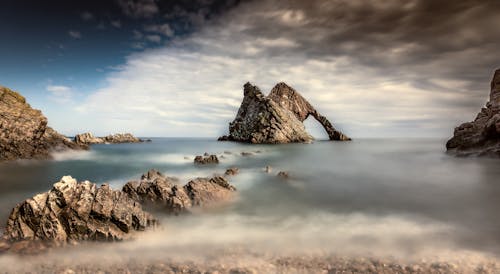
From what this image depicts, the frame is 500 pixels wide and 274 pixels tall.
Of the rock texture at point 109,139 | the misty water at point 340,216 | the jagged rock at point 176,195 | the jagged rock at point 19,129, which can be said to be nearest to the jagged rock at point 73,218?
the misty water at point 340,216

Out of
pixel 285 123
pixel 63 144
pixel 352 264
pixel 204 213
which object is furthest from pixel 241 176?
pixel 285 123

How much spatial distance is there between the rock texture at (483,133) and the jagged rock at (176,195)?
20300mm

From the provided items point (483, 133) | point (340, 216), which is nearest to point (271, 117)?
point (483, 133)

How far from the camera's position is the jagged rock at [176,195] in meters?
Result: 8.44

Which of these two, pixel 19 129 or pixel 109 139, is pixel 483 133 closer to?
pixel 19 129

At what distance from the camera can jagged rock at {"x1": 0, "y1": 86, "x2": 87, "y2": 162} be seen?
59.3 feet

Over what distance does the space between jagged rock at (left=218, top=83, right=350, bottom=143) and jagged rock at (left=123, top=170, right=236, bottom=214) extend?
4536 centimetres

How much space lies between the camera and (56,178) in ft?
47.7

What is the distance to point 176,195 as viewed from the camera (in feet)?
28.4

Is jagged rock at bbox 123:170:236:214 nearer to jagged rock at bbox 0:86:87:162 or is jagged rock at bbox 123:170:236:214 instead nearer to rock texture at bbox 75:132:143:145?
jagged rock at bbox 0:86:87:162

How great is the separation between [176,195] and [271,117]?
49110mm

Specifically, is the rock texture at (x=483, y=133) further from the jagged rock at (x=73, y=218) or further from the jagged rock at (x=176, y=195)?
the jagged rock at (x=73, y=218)

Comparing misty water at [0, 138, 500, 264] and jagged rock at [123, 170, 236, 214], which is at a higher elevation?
jagged rock at [123, 170, 236, 214]

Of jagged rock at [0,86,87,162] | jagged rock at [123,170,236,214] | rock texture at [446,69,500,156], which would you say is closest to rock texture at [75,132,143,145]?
jagged rock at [0,86,87,162]
